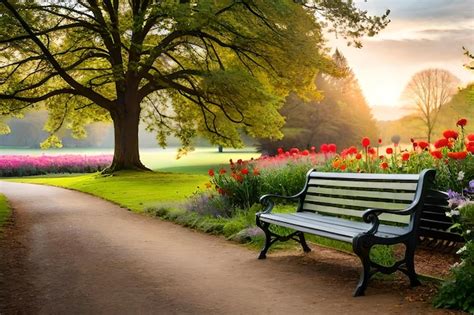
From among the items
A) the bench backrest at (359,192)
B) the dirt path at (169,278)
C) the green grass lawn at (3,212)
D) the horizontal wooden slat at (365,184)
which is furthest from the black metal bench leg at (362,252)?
the green grass lawn at (3,212)

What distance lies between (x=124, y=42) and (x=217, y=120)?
6285mm

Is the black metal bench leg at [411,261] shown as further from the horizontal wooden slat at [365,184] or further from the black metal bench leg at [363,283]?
the horizontal wooden slat at [365,184]

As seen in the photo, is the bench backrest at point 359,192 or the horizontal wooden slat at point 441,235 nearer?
the bench backrest at point 359,192

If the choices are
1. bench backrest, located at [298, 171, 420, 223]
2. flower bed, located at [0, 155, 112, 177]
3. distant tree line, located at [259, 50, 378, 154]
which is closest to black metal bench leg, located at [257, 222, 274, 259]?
bench backrest, located at [298, 171, 420, 223]

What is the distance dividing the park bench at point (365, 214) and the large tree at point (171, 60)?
11919 millimetres

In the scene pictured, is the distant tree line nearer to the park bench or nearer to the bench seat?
the park bench

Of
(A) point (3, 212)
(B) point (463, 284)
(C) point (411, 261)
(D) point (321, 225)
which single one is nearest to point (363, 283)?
(C) point (411, 261)

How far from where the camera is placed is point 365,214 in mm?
5648

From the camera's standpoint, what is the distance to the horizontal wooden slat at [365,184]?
6.14 m

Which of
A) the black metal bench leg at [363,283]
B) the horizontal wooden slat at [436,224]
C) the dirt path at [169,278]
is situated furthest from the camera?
the horizontal wooden slat at [436,224]

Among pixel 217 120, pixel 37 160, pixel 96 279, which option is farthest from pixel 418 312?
pixel 37 160


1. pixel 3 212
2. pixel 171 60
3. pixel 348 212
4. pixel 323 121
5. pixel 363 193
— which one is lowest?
pixel 3 212

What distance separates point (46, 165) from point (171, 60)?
43.6 feet

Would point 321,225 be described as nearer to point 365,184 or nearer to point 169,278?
point 365,184
